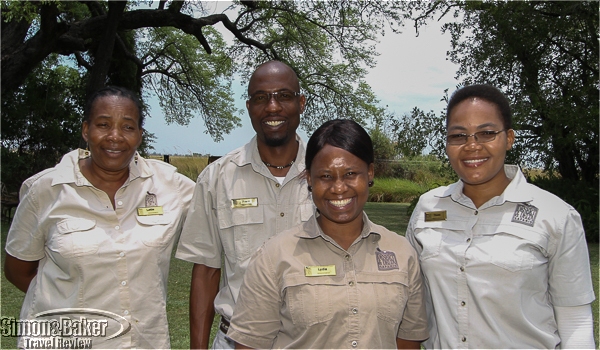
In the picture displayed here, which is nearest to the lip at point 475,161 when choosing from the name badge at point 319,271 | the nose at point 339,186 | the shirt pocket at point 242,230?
the nose at point 339,186

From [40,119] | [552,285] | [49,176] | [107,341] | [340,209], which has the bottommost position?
[107,341]

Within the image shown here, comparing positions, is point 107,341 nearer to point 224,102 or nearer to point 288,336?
point 288,336

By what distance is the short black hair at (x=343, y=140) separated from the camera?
231 cm

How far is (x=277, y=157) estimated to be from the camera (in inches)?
117

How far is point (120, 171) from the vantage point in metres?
3.04

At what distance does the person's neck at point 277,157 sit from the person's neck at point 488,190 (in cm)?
94

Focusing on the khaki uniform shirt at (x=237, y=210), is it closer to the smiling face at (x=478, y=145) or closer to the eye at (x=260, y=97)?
the eye at (x=260, y=97)

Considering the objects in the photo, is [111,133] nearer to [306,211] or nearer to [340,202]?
[306,211]

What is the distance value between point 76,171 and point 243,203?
0.90 meters

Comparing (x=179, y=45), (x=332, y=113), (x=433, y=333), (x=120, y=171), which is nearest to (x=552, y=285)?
(x=433, y=333)

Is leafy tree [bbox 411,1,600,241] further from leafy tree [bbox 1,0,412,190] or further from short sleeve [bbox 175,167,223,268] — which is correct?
short sleeve [bbox 175,167,223,268]

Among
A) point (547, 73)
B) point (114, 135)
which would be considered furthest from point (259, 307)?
point (547, 73)

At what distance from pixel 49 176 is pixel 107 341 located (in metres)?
0.88

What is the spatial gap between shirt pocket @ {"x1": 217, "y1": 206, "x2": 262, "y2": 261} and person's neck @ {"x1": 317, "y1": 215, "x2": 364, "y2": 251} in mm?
532
